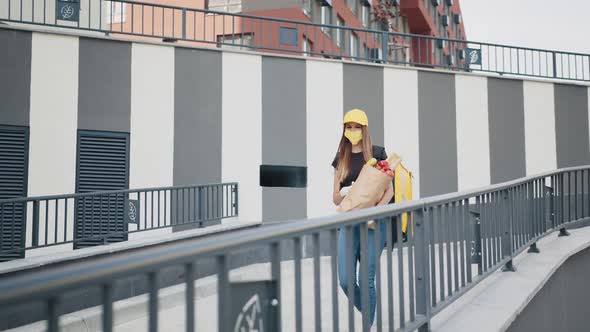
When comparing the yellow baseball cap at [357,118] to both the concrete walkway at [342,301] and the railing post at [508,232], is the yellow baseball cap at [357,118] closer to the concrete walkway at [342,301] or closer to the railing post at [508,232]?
the concrete walkway at [342,301]

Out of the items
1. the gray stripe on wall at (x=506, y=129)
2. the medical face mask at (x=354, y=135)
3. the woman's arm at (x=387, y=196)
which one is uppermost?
the gray stripe on wall at (x=506, y=129)

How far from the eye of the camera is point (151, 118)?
1108 centimetres

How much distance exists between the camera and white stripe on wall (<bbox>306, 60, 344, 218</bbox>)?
1202 cm

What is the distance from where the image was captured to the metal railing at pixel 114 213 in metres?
8.92

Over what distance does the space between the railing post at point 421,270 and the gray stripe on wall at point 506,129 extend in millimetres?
9874

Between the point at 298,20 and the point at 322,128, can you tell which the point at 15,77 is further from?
the point at 298,20

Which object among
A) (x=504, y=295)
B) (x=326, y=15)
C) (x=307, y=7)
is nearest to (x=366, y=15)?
(x=326, y=15)

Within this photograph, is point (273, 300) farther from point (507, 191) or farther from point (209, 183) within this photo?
point (209, 183)

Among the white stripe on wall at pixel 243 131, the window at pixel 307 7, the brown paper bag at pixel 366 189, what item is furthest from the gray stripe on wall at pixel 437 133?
the window at pixel 307 7

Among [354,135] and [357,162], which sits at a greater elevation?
[354,135]

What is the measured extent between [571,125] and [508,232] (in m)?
9.30

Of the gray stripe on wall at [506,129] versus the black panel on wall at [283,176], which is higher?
the gray stripe on wall at [506,129]

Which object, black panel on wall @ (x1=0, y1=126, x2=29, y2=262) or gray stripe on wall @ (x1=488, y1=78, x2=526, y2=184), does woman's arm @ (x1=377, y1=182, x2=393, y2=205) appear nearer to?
black panel on wall @ (x1=0, y1=126, x2=29, y2=262)

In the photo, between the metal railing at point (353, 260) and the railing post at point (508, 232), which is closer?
the metal railing at point (353, 260)
